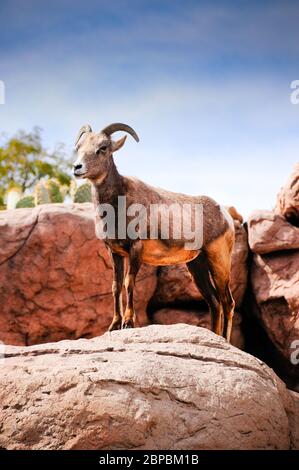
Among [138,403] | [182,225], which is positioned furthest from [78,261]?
[138,403]

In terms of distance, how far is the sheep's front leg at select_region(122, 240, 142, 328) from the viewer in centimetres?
627

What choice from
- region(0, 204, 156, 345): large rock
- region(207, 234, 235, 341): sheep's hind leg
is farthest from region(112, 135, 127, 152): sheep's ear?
region(0, 204, 156, 345): large rock

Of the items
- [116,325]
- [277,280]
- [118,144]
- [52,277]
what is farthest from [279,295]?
[118,144]

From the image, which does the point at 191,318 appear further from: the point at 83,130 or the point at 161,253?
the point at 83,130

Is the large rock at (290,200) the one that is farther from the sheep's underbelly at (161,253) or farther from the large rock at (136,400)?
the large rock at (136,400)

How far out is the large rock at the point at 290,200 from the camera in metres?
10.3

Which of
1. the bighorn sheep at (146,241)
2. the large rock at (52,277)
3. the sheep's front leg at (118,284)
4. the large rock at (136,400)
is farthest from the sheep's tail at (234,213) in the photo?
the large rock at (136,400)

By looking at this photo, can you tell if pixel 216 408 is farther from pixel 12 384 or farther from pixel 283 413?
pixel 12 384

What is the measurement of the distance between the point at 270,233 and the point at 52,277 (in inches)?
144

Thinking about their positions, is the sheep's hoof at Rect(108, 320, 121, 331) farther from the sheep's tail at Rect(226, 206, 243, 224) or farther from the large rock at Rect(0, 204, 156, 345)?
the sheep's tail at Rect(226, 206, 243, 224)

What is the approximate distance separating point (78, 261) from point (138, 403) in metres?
5.99

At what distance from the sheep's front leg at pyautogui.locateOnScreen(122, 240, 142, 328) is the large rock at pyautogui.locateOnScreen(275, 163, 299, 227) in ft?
15.2

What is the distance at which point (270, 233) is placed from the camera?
10570 millimetres

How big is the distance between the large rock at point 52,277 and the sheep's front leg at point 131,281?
4.06 m
